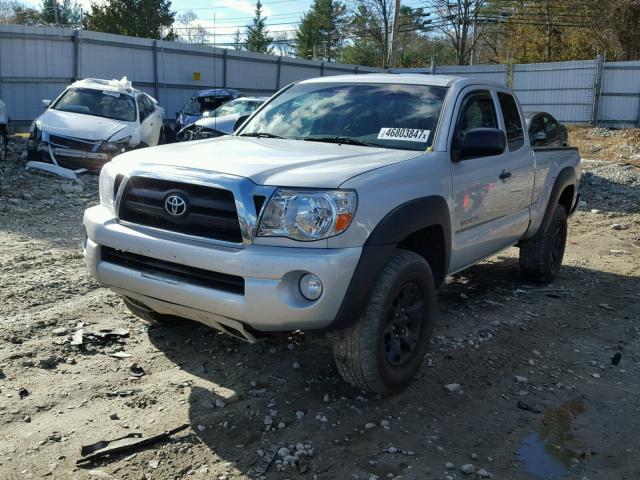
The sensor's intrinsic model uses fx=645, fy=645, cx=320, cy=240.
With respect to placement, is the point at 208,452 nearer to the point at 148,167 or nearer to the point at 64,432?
the point at 64,432

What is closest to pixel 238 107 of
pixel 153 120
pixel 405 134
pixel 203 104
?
pixel 153 120

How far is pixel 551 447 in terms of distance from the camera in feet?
11.3

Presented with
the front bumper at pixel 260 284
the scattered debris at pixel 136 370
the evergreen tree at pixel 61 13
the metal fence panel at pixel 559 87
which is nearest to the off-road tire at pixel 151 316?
the scattered debris at pixel 136 370

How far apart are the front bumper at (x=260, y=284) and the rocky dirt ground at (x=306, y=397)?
1.99 feet

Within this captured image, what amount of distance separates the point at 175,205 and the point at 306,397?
A: 1349 millimetres

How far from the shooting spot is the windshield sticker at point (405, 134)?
433 cm

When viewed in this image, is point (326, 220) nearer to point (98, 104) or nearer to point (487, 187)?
point (487, 187)

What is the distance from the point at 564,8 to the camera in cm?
3456

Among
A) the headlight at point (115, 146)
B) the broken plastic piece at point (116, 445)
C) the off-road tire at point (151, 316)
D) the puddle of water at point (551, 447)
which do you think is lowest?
the puddle of water at point (551, 447)

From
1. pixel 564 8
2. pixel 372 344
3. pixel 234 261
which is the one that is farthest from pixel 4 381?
pixel 564 8

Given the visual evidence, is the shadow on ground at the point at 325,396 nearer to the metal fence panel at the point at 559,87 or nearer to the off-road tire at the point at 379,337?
the off-road tire at the point at 379,337

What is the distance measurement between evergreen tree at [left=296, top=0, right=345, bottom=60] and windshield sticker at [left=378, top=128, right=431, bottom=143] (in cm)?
5800

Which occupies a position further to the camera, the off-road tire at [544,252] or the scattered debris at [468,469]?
the off-road tire at [544,252]

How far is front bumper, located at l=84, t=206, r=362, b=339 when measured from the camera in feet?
10.5
